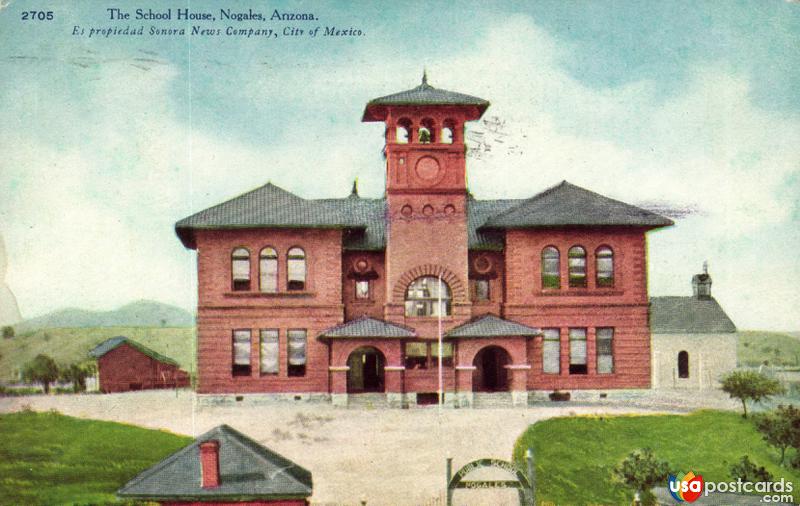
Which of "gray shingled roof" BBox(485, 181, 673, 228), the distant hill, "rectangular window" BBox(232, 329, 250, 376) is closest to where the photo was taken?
the distant hill

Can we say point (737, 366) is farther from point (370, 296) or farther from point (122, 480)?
point (122, 480)

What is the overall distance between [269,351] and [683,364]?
9658 millimetres

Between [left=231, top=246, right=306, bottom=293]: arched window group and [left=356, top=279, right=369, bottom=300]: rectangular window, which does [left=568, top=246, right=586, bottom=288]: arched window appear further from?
[left=231, top=246, right=306, bottom=293]: arched window group

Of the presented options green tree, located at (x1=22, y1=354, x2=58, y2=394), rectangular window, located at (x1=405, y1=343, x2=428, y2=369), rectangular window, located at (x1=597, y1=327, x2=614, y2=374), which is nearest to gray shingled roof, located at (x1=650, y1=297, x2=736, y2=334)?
rectangular window, located at (x1=597, y1=327, x2=614, y2=374)

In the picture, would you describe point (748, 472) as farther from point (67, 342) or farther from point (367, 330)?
point (67, 342)

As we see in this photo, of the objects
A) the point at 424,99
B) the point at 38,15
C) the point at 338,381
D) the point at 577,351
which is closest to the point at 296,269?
the point at 338,381

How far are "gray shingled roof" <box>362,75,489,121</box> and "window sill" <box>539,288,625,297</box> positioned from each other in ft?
15.7

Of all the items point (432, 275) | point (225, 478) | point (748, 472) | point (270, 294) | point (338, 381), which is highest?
point (432, 275)

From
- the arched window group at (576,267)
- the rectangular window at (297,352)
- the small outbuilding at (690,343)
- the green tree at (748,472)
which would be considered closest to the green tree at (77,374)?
the rectangular window at (297,352)

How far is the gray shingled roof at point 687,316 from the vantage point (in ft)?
65.9

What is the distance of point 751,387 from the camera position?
1997 cm

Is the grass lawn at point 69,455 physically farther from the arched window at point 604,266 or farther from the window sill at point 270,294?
the arched window at point 604,266

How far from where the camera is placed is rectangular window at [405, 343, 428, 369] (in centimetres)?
2200

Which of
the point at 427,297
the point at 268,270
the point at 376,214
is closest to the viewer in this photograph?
the point at 268,270
